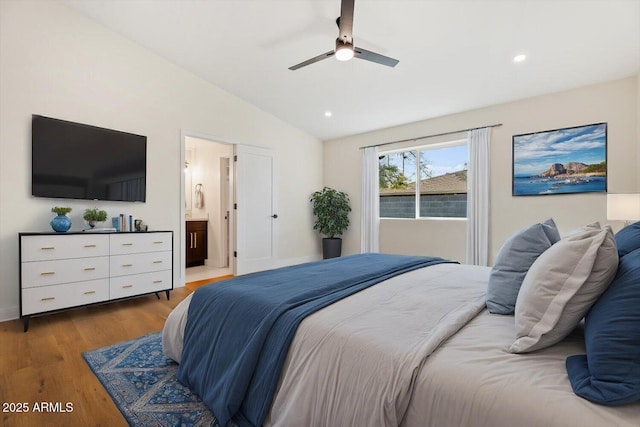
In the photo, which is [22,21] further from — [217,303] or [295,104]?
[217,303]

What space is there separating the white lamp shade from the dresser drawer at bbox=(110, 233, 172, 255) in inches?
179

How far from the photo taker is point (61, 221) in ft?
9.91

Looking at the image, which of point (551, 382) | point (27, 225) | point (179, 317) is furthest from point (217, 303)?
point (27, 225)

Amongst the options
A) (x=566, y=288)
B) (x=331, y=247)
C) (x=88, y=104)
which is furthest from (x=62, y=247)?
(x=331, y=247)

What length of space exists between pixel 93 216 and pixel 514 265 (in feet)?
12.2

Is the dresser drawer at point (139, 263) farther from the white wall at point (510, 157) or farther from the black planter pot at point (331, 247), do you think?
the white wall at point (510, 157)

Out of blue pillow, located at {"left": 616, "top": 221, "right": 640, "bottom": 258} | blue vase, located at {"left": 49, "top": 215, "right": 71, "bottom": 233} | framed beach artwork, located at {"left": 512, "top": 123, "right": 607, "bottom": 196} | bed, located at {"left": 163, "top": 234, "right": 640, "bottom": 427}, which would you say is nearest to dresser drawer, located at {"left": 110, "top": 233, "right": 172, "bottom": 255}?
blue vase, located at {"left": 49, "top": 215, "right": 71, "bottom": 233}

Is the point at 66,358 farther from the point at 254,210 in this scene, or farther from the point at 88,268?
the point at 254,210

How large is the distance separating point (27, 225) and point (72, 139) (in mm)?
965

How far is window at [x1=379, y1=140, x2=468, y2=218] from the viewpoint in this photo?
4719mm

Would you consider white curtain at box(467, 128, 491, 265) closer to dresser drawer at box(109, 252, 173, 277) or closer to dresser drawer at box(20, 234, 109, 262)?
dresser drawer at box(109, 252, 173, 277)

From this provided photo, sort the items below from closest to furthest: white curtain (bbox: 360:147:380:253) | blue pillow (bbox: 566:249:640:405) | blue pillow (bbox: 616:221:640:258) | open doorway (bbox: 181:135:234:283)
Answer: blue pillow (bbox: 566:249:640:405) < blue pillow (bbox: 616:221:640:258) < white curtain (bbox: 360:147:380:253) < open doorway (bbox: 181:135:234:283)

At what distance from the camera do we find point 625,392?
28.6 inches

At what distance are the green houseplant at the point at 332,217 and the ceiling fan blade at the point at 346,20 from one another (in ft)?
11.4
